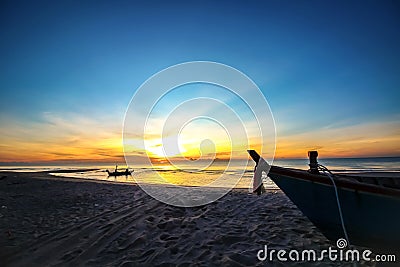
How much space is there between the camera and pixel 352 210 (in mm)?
4133

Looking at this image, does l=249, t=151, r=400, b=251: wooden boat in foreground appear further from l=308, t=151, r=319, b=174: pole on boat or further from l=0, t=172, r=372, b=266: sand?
l=0, t=172, r=372, b=266: sand

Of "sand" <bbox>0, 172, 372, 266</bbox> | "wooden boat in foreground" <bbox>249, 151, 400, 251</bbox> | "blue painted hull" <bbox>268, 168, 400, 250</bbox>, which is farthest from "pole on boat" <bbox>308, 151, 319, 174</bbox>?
"sand" <bbox>0, 172, 372, 266</bbox>

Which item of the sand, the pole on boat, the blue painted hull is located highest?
the pole on boat

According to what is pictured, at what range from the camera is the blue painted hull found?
3.89 metres

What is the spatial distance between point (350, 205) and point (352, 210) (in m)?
0.10

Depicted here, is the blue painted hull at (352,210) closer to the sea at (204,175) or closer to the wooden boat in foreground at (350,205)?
the wooden boat in foreground at (350,205)

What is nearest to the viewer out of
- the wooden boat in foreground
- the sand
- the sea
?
the wooden boat in foreground

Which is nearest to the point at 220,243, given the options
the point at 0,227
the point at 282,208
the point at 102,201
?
the point at 282,208

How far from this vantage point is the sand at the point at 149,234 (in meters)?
4.62

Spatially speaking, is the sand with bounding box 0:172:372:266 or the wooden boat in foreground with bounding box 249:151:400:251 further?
the sand with bounding box 0:172:372:266

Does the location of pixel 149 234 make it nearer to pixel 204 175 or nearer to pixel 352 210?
pixel 352 210

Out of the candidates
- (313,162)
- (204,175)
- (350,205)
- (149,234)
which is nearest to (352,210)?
(350,205)

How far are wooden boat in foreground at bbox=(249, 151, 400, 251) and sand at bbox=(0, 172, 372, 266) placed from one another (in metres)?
0.69

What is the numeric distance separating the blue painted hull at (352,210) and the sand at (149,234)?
650 millimetres
